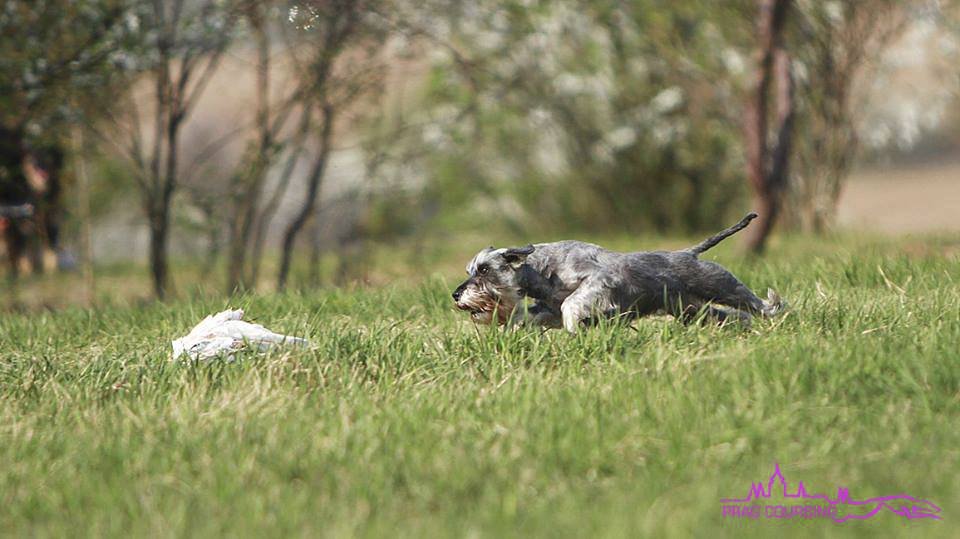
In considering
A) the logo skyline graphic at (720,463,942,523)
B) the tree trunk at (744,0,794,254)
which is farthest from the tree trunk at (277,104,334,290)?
the logo skyline graphic at (720,463,942,523)

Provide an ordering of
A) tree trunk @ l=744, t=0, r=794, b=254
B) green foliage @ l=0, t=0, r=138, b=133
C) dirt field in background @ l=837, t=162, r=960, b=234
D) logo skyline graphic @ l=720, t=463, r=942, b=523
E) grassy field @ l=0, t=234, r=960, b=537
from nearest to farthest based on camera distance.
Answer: logo skyline graphic @ l=720, t=463, r=942, b=523 → grassy field @ l=0, t=234, r=960, b=537 → green foliage @ l=0, t=0, r=138, b=133 → tree trunk @ l=744, t=0, r=794, b=254 → dirt field in background @ l=837, t=162, r=960, b=234

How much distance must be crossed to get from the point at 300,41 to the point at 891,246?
19.4ft

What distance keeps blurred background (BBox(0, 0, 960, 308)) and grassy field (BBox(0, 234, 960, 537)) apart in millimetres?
5392

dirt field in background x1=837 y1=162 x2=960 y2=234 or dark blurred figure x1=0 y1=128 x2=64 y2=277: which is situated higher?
dark blurred figure x1=0 y1=128 x2=64 y2=277

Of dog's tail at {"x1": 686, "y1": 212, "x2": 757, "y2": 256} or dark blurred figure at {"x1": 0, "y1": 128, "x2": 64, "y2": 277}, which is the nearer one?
dog's tail at {"x1": 686, "y1": 212, "x2": 757, "y2": 256}

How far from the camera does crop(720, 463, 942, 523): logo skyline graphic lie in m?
3.10

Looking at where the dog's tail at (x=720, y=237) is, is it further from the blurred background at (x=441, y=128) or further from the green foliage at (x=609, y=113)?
the green foliage at (x=609, y=113)

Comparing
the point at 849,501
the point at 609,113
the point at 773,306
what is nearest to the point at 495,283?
the point at 773,306

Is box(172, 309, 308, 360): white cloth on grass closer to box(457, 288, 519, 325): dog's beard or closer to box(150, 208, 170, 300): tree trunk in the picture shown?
box(457, 288, 519, 325): dog's beard

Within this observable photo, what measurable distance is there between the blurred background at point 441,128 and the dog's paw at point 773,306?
4749 millimetres

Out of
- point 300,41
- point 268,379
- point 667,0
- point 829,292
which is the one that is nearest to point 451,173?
point 667,0

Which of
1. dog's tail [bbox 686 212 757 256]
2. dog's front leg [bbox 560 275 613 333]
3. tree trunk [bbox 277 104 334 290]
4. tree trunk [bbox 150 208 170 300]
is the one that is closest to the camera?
dog's front leg [bbox 560 275 613 333]

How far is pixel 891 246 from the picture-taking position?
959cm

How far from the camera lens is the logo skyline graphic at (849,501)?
10.2ft
